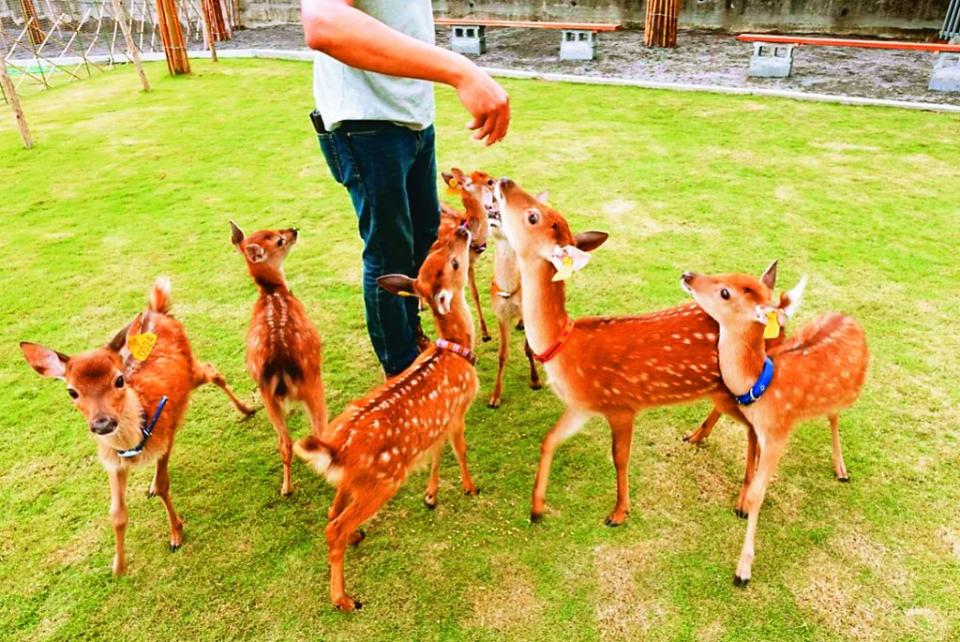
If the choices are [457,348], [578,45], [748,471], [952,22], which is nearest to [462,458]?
[457,348]

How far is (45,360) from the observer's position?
2.50 meters

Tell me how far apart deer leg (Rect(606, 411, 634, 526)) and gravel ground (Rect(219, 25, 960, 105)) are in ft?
25.3

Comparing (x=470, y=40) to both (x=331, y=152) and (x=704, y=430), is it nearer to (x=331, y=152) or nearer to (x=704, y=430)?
(x=331, y=152)

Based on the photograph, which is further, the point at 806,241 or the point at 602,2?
the point at 602,2

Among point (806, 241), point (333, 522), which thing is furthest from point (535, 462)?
point (806, 241)

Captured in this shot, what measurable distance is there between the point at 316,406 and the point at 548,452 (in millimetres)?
1036

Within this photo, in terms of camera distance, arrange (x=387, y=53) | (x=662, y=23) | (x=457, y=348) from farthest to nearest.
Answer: (x=662, y=23) < (x=457, y=348) < (x=387, y=53)

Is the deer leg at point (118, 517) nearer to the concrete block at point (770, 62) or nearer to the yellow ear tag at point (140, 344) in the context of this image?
the yellow ear tag at point (140, 344)

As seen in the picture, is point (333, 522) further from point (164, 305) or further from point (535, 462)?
point (164, 305)

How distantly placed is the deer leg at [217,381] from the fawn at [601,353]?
1.56 metres

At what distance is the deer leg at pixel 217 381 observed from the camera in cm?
319

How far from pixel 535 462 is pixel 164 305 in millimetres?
1961

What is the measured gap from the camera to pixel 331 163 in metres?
2.79

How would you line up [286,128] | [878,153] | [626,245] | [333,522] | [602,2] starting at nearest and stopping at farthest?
1. [333,522]
2. [626,245]
3. [878,153]
4. [286,128]
5. [602,2]
